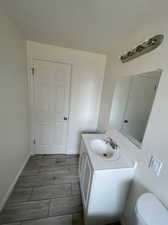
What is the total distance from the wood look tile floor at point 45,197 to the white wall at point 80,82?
688mm

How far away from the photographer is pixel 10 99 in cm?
147

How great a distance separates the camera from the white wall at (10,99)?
1283mm

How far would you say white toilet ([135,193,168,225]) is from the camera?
2.39 ft

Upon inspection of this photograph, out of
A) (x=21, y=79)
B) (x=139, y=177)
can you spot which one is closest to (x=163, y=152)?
(x=139, y=177)

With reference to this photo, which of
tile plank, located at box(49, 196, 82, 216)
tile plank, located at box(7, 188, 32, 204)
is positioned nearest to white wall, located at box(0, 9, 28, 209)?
tile plank, located at box(7, 188, 32, 204)

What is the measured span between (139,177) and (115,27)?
5.85 ft

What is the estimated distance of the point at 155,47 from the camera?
3.28 feet

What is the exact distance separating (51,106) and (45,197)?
5.15ft

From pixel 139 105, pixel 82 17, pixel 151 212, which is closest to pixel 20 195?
pixel 151 212

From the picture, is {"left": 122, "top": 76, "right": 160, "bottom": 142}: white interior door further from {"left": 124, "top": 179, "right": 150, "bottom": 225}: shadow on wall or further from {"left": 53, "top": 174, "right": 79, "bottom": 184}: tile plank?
{"left": 53, "top": 174, "right": 79, "bottom": 184}: tile plank

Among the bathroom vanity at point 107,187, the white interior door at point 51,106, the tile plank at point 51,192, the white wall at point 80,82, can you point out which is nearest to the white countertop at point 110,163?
the bathroom vanity at point 107,187

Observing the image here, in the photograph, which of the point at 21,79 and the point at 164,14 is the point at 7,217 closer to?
the point at 21,79

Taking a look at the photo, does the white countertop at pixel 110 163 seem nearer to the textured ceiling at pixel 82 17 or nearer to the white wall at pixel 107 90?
the white wall at pixel 107 90

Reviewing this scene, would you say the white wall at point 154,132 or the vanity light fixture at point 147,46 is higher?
the vanity light fixture at point 147,46
